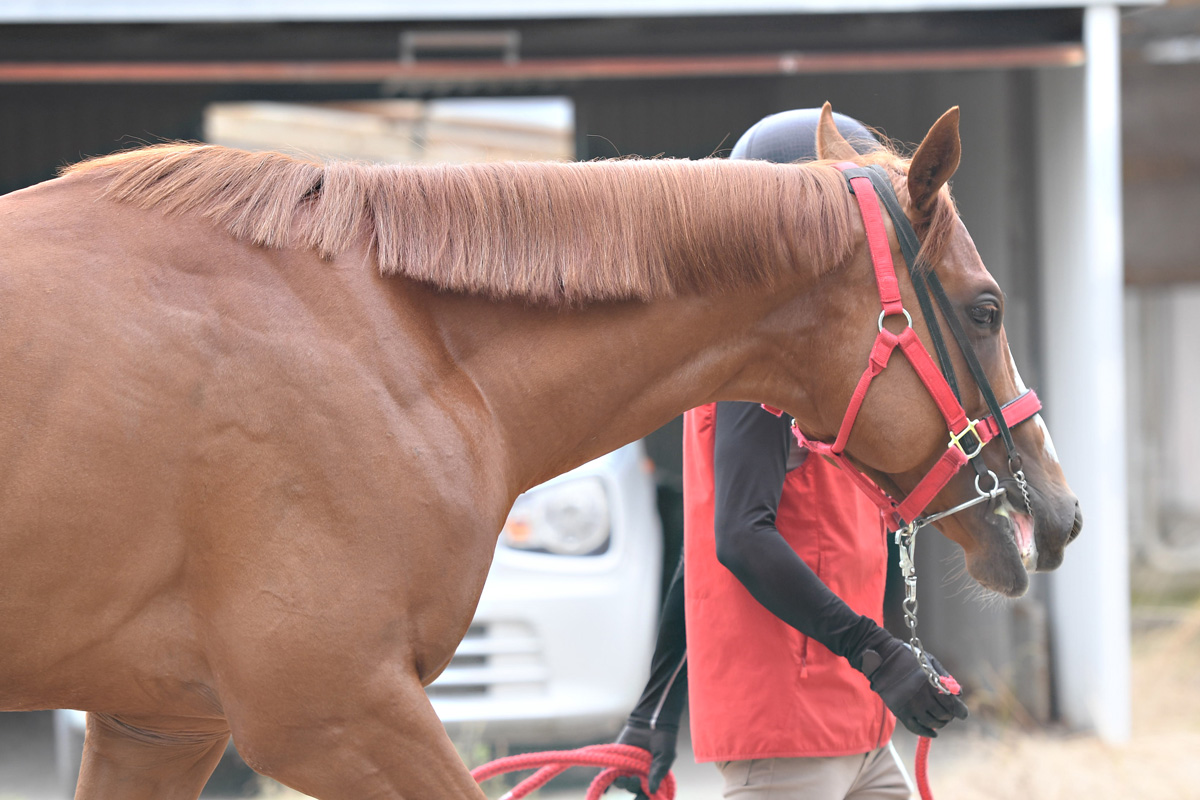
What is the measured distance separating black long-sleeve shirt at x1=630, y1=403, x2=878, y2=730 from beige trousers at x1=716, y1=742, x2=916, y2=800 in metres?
0.28

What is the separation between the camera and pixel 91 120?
674 cm

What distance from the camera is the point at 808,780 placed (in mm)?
1916

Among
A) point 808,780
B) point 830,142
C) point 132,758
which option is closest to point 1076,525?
point 808,780

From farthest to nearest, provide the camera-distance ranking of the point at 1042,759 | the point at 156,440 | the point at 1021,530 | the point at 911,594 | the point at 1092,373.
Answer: the point at 1092,373 < the point at 1042,759 < the point at 911,594 < the point at 1021,530 < the point at 156,440

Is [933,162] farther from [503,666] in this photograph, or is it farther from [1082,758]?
[1082,758]

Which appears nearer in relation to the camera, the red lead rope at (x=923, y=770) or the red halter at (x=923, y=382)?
the red halter at (x=923, y=382)

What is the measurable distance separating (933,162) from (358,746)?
128 cm

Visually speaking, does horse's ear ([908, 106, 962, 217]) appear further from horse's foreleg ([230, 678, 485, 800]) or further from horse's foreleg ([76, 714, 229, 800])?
horse's foreleg ([76, 714, 229, 800])

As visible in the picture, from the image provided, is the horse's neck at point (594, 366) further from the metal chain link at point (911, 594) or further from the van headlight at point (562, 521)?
the van headlight at point (562, 521)

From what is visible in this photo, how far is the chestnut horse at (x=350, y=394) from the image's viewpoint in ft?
4.53

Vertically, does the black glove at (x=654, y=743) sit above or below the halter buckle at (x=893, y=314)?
below

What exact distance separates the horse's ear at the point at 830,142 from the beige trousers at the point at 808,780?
1.15 metres

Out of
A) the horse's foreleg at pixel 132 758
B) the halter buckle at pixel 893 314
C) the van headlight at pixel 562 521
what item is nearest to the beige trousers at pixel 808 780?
the halter buckle at pixel 893 314

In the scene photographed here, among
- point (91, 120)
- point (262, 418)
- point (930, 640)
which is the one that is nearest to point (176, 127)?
point (91, 120)
